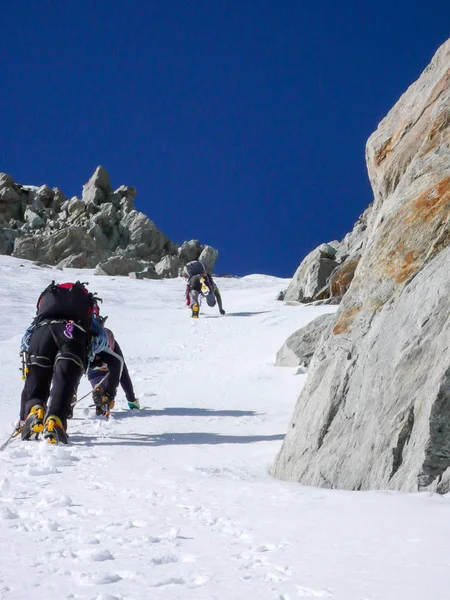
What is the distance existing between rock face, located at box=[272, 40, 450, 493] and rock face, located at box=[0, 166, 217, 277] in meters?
70.8

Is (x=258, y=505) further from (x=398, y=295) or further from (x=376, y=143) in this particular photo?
(x=376, y=143)

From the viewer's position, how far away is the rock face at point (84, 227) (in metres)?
79.6

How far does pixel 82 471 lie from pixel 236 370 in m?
7.53

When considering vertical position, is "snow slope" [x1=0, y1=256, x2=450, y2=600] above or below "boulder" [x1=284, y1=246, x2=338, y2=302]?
below

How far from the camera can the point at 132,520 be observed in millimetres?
3346

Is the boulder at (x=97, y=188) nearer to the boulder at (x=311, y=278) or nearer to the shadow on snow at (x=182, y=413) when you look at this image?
the boulder at (x=311, y=278)

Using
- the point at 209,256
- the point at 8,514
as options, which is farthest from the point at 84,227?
the point at 8,514

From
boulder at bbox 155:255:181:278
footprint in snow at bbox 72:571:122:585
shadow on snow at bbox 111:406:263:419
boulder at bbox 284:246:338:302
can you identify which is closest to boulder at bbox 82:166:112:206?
boulder at bbox 155:255:181:278

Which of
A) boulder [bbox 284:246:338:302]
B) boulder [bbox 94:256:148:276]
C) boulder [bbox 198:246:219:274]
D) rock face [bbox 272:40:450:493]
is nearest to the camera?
rock face [bbox 272:40:450:493]

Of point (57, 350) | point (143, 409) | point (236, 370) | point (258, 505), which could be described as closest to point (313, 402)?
point (258, 505)

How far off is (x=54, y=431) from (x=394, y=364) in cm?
339

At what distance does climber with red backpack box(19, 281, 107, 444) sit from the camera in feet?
20.1

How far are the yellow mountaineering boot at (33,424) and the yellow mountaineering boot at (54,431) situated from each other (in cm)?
9

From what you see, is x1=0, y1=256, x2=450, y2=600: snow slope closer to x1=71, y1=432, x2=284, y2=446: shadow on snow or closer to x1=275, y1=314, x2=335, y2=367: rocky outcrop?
x1=71, y1=432, x2=284, y2=446: shadow on snow
